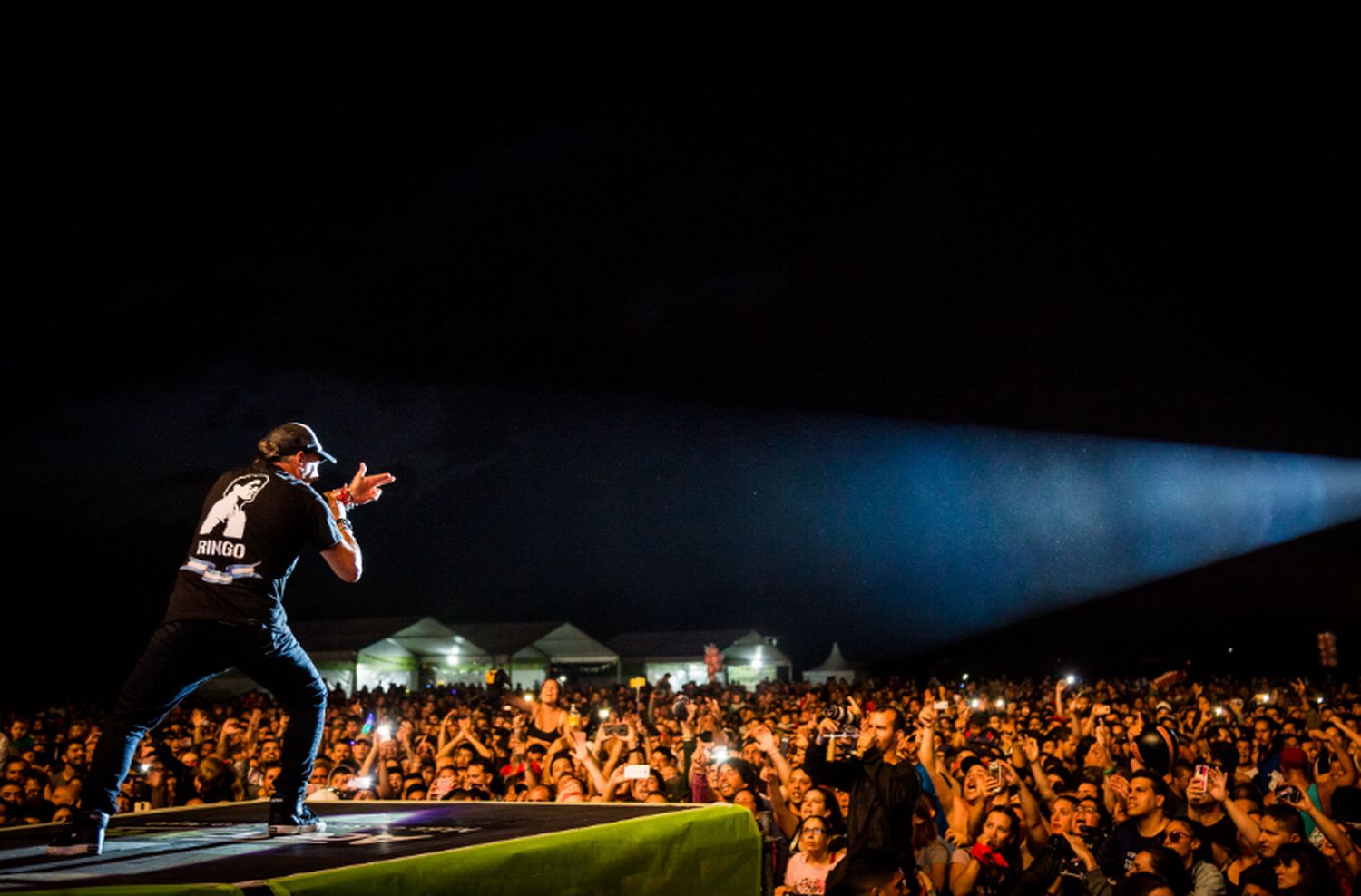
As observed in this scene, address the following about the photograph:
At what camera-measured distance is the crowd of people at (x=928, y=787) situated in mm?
5047

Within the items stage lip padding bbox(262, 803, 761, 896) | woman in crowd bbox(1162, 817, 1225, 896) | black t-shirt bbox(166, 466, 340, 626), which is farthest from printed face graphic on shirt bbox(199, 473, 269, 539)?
woman in crowd bbox(1162, 817, 1225, 896)

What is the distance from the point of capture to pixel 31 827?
14.0 ft

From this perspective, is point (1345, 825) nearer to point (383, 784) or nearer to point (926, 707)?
point (926, 707)

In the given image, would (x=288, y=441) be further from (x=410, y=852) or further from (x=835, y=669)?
(x=835, y=669)

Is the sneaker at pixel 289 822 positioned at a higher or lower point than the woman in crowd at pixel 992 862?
higher

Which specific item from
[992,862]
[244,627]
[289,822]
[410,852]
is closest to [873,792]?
[992,862]

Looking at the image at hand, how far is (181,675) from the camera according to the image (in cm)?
331

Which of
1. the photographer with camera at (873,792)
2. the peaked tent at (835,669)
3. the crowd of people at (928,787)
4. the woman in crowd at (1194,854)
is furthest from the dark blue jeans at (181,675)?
the peaked tent at (835,669)

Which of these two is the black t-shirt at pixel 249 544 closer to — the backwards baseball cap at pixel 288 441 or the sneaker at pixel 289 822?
the backwards baseball cap at pixel 288 441

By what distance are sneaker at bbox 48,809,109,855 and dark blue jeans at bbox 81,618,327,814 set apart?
1.8 inches

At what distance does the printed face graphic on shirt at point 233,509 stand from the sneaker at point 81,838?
92cm

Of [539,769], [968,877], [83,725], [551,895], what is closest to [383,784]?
[539,769]

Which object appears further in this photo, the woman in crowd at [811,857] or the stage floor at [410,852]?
the woman in crowd at [811,857]

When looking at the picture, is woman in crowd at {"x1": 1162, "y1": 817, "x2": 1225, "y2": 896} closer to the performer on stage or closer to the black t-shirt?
the performer on stage
